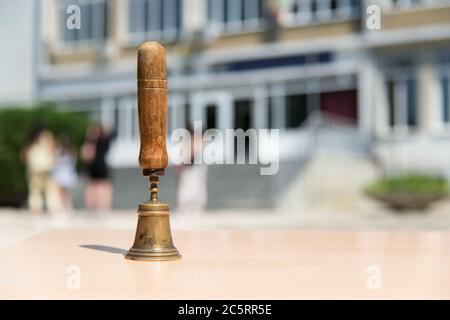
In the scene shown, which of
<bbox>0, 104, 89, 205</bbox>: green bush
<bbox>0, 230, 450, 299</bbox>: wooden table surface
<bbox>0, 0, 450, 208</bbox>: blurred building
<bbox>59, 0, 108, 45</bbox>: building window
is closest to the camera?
<bbox>0, 230, 450, 299</bbox>: wooden table surface

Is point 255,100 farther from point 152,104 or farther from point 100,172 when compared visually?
point 152,104

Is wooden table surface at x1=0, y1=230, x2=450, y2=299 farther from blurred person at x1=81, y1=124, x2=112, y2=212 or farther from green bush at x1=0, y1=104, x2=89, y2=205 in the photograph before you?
green bush at x1=0, y1=104, x2=89, y2=205

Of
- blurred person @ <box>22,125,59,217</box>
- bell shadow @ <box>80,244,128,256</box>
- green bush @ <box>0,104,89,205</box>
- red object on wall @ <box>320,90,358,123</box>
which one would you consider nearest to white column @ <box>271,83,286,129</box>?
red object on wall @ <box>320,90,358,123</box>

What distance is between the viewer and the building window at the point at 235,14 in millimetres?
27922

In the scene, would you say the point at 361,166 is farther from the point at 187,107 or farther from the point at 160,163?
the point at 160,163

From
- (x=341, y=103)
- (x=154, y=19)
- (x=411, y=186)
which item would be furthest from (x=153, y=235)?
(x=154, y=19)

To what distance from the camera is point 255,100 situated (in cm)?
2802

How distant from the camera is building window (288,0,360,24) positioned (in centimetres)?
2592

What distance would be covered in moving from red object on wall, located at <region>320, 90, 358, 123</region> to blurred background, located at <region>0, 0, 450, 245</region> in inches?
1.8

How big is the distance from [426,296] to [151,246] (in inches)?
73.5

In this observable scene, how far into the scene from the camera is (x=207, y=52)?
93.8ft

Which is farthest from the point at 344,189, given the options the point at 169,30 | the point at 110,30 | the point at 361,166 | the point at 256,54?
the point at 110,30

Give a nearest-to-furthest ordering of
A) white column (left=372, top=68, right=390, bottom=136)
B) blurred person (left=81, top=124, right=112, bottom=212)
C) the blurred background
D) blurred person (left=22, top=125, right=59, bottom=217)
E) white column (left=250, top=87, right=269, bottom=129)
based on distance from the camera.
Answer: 1. blurred person (left=81, top=124, right=112, bottom=212)
2. blurred person (left=22, top=125, right=59, bottom=217)
3. the blurred background
4. white column (left=372, top=68, right=390, bottom=136)
5. white column (left=250, top=87, right=269, bottom=129)

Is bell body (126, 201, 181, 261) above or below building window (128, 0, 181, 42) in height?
below
